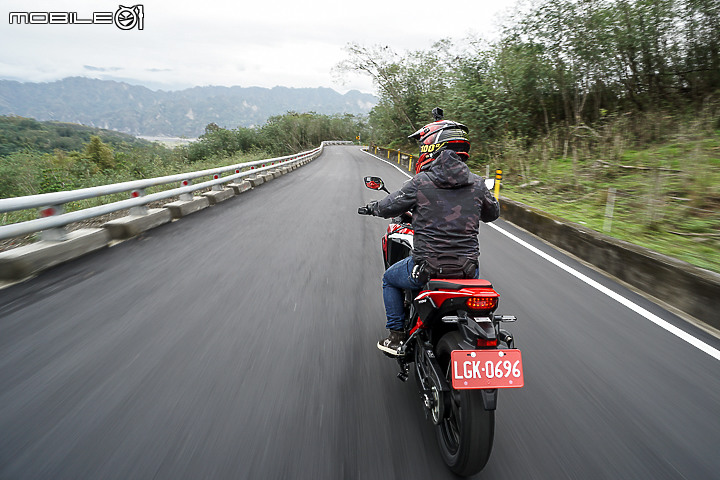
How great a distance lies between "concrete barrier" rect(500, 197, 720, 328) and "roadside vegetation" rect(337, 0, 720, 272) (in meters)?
1.00

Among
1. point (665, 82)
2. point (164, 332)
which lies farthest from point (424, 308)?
point (665, 82)

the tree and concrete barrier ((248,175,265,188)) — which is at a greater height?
the tree

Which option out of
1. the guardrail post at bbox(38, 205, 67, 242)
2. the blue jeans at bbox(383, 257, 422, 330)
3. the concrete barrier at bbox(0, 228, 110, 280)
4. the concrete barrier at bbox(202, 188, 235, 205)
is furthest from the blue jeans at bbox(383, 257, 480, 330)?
the concrete barrier at bbox(202, 188, 235, 205)

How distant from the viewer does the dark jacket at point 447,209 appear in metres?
2.56

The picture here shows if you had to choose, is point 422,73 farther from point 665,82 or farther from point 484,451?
point 484,451

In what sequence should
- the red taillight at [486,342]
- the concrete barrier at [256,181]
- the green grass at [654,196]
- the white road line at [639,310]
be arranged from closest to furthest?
1. the red taillight at [486,342]
2. the white road line at [639,310]
3. the green grass at [654,196]
4. the concrete barrier at [256,181]

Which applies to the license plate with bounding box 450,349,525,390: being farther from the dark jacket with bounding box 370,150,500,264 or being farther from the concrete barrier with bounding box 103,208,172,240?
the concrete barrier with bounding box 103,208,172,240

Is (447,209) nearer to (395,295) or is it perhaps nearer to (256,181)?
A: (395,295)

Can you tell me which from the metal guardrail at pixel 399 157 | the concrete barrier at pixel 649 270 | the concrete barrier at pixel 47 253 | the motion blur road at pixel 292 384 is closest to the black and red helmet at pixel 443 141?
Answer: the motion blur road at pixel 292 384

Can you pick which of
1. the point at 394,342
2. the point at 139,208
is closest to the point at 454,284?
the point at 394,342

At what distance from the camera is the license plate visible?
2020 mm

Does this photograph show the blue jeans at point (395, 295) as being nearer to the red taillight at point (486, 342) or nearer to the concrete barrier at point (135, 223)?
the red taillight at point (486, 342)

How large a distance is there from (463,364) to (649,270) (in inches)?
167

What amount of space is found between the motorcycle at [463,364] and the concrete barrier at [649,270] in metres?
3.37
